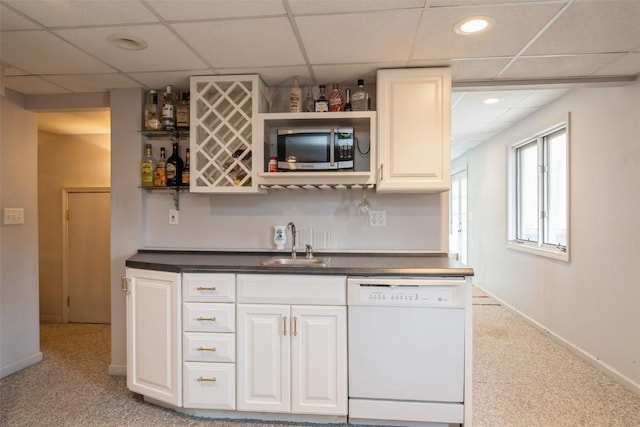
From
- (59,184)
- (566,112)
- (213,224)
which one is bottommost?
(213,224)

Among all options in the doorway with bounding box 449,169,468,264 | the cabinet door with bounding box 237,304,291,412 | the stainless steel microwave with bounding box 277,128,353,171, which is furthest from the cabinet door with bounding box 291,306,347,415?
the doorway with bounding box 449,169,468,264

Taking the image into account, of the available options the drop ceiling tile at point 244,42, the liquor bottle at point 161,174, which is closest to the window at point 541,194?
the drop ceiling tile at point 244,42

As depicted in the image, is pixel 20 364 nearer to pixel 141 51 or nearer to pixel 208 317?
pixel 208 317

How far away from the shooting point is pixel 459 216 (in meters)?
7.35

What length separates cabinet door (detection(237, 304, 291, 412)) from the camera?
2047mm

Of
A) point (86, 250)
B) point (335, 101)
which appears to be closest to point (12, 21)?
point (335, 101)

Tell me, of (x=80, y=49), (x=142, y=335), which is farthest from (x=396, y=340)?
(x=80, y=49)

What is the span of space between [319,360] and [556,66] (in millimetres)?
2303

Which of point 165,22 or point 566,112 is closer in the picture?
point 165,22

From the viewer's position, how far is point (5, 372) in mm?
2697

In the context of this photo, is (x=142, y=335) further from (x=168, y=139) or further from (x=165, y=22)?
(x=165, y=22)

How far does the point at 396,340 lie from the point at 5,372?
2904 mm

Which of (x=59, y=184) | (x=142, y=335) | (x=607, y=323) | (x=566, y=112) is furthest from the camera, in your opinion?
(x=59, y=184)

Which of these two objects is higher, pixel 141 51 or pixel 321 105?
pixel 141 51
